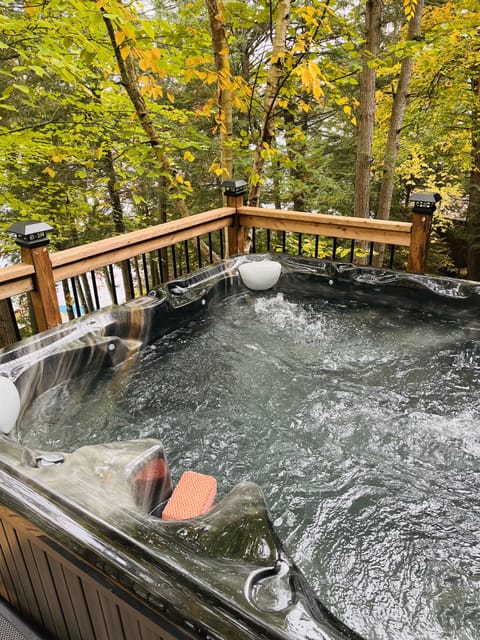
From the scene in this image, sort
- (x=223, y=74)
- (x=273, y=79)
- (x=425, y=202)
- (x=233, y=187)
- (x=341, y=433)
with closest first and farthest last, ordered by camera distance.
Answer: (x=341, y=433) < (x=425, y=202) < (x=223, y=74) < (x=233, y=187) < (x=273, y=79)

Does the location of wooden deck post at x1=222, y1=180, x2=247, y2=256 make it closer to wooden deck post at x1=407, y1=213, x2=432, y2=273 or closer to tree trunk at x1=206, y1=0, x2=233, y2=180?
tree trunk at x1=206, y1=0, x2=233, y2=180

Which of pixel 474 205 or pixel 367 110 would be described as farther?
pixel 474 205

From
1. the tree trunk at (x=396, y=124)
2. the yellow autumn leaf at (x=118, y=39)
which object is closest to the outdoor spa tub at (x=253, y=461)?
the yellow autumn leaf at (x=118, y=39)

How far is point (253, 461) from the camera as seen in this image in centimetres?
Answer: 178

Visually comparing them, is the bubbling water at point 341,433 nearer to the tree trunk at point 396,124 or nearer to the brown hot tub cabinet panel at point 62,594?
the brown hot tub cabinet panel at point 62,594

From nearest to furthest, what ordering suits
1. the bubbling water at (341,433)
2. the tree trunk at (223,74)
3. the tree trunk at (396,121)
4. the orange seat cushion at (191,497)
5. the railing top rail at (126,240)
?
the bubbling water at (341,433), the orange seat cushion at (191,497), the railing top rail at (126,240), the tree trunk at (223,74), the tree trunk at (396,121)

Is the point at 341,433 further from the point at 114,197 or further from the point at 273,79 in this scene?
the point at 114,197

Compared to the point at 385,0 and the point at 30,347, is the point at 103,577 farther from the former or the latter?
the point at 385,0

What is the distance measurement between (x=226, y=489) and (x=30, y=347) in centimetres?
109

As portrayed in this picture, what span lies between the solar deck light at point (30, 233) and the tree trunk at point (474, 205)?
487cm

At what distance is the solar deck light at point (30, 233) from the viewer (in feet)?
7.21

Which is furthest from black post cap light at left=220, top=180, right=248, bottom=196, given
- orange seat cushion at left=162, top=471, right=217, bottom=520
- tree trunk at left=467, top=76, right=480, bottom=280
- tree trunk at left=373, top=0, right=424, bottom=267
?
tree trunk at left=467, top=76, right=480, bottom=280

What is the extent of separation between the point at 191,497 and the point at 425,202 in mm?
2305

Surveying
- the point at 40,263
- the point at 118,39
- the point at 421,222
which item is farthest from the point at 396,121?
the point at 40,263
